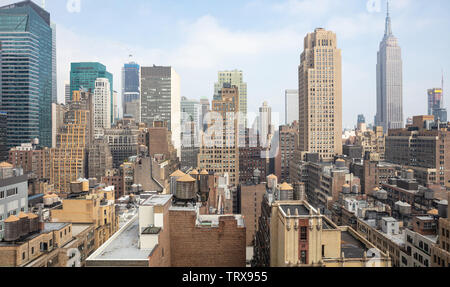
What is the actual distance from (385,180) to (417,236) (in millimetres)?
22530

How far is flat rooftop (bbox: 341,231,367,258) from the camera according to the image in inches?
488

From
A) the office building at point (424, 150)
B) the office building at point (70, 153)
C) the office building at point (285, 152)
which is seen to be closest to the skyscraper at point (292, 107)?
the office building at point (285, 152)

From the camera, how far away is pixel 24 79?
39.9 metres

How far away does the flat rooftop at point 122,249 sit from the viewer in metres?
9.23

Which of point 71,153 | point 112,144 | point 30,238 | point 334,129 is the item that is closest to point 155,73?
point 112,144

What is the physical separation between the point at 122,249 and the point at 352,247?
31.8ft

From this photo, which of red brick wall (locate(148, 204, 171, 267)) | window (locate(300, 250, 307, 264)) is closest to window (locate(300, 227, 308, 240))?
window (locate(300, 250, 307, 264))

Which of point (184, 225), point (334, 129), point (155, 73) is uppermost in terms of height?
point (155, 73)

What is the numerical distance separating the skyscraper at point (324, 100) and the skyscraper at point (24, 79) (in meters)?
39.3

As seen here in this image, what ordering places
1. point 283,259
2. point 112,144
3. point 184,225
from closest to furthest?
point 283,259 < point 184,225 < point 112,144

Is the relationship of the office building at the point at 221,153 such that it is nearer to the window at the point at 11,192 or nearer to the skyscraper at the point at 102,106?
the window at the point at 11,192

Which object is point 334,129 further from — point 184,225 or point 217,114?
point 184,225
